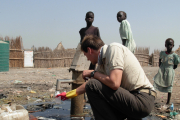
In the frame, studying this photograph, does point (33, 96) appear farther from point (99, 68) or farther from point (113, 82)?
point (113, 82)

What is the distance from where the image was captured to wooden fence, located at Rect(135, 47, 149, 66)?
17503mm

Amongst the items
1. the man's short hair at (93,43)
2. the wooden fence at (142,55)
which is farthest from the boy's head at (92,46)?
the wooden fence at (142,55)

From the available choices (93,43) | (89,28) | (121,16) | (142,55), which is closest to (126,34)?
(121,16)

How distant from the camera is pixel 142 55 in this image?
17688mm

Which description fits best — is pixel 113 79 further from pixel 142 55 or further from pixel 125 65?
pixel 142 55

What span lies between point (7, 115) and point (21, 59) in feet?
46.0

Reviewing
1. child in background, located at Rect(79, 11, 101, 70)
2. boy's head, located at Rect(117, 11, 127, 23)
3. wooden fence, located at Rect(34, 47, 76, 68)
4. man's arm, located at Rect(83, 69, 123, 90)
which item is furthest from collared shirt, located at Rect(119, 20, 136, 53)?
wooden fence, located at Rect(34, 47, 76, 68)

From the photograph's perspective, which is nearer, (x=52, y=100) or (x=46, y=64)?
(x=52, y=100)

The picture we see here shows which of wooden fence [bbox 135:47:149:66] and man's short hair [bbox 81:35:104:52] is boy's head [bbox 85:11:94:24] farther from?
wooden fence [bbox 135:47:149:66]

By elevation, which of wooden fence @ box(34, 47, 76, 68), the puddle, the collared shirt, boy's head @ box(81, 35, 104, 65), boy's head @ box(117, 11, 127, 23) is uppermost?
boy's head @ box(117, 11, 127, 23)

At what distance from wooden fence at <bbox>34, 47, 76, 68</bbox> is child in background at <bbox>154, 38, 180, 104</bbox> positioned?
1238cm

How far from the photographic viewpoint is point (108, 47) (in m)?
2.12

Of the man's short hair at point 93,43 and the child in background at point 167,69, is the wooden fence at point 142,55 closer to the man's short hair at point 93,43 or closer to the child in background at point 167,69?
the child in background at point 167,69

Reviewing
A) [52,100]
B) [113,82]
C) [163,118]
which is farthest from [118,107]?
[52,100]
